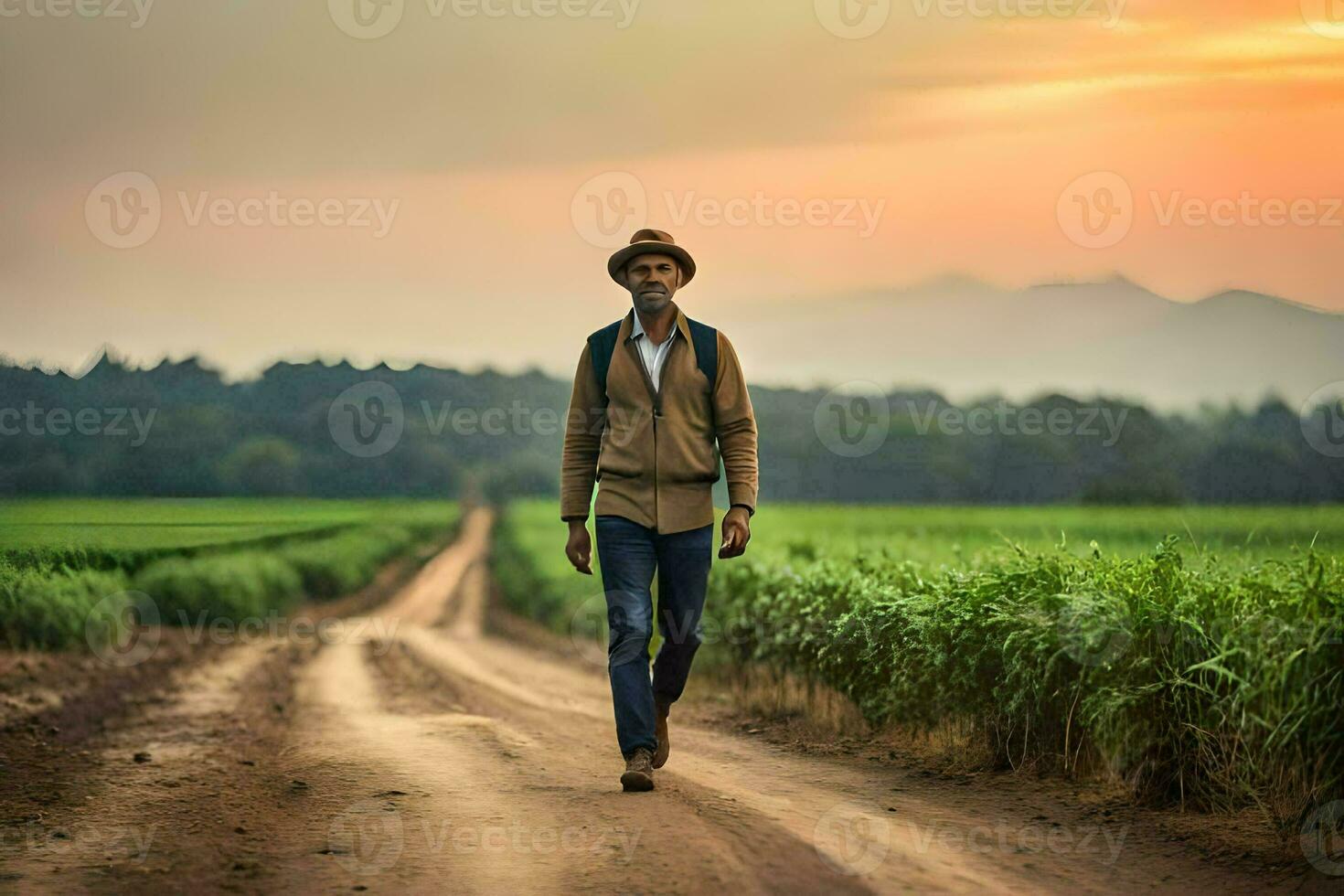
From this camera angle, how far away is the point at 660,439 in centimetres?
719

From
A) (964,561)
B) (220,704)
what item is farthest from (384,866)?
(220,704)

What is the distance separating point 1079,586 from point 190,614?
1977cm

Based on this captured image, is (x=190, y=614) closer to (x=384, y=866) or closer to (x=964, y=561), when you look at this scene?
(x=964, y=561)

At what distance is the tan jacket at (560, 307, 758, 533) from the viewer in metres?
7.18

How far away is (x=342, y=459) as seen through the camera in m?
49.2
